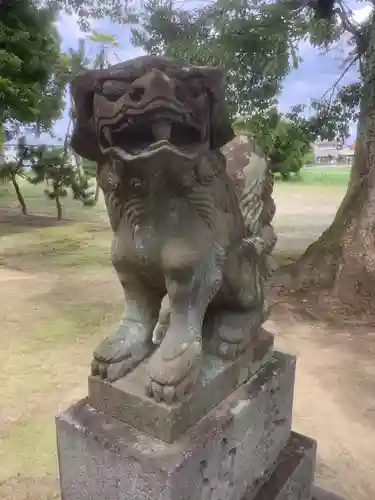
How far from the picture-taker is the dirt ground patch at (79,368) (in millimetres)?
1717

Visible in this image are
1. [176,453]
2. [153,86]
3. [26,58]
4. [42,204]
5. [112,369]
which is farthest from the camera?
[42,204]

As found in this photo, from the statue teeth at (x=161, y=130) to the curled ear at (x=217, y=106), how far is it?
0.09 m

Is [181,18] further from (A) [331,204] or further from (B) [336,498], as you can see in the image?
(A) [331,204]

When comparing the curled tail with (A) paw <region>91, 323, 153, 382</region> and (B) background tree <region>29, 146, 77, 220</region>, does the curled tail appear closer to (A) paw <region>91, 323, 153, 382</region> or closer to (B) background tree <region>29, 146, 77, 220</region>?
(A) paw <region>91, 323, 153, 382</region>

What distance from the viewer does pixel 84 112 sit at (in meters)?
0.86

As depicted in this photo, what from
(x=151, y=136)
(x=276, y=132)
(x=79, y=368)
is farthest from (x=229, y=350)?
(x=276, y=132)

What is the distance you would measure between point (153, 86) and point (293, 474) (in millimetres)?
1041

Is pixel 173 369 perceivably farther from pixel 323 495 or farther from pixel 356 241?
pixel 356 241

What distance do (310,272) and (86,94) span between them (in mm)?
2785

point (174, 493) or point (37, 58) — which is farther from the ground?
point (37, 58)

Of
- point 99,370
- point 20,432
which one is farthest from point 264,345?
point 20,432

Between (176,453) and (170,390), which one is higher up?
(170,390)

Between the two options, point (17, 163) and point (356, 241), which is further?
point (17, 163)

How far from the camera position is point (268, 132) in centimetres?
331
